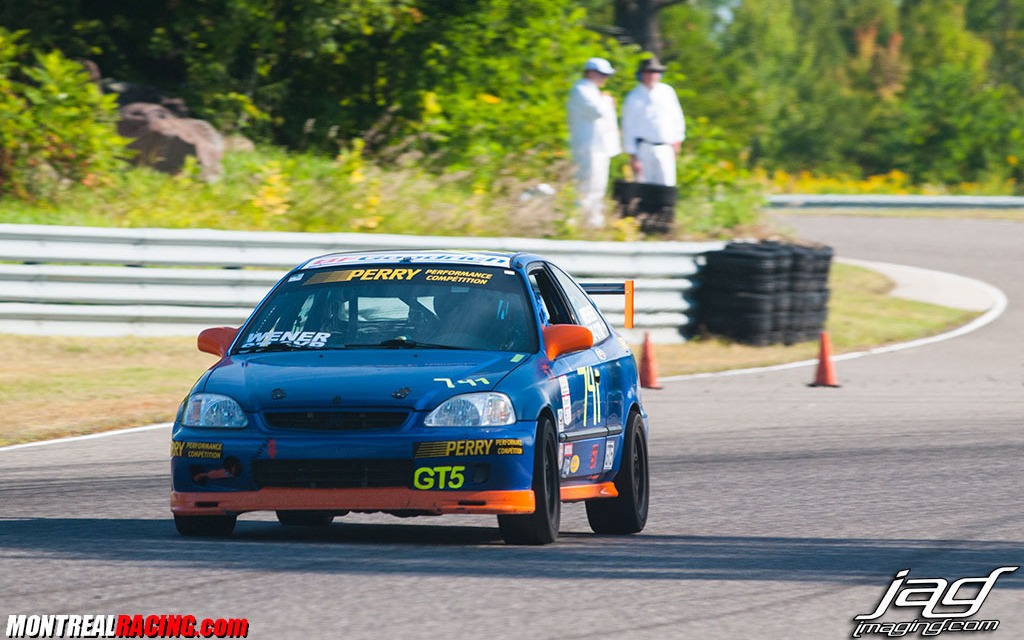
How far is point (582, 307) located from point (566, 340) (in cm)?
120

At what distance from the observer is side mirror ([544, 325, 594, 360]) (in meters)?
8.24

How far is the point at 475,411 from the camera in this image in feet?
25.0

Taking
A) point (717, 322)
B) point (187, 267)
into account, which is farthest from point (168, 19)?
point (717, 322)

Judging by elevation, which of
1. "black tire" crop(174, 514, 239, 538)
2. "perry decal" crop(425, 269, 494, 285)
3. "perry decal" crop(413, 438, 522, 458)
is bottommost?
"black tire" crop(174, 514, 239, 538)

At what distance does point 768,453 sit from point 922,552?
438cm

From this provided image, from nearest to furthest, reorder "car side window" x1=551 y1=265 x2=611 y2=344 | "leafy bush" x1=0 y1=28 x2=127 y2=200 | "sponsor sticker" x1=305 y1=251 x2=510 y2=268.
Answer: "sponsor sticker" x1=305 y1=251 x2=510 y2=268
"car side window" x1=551 y1=265 x2=611 y2=344
"leafy bush" x1=0 y1=28 x2=127 y2=200

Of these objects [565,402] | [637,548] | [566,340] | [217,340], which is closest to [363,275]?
[217,340]

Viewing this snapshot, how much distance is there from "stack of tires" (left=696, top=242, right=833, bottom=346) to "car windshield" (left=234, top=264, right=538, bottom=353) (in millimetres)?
10670

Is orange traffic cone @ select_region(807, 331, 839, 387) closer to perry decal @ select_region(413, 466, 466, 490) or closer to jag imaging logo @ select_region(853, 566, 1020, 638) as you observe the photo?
jag imaging logo @ select_region(853, 566, 1020, 638)

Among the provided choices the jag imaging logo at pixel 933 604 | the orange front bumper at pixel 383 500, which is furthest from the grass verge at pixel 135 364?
the jag imaging logo at pixel 933 604

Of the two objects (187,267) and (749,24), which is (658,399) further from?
(749,24)

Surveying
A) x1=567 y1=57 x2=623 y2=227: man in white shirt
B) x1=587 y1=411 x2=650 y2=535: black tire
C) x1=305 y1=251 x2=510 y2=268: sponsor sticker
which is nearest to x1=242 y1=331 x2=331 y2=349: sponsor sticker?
x1=305 y1=251 x2=510 y2=268: sponsor sticker

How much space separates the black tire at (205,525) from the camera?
795 cm

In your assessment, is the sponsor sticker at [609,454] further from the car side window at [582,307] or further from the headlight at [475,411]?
the headlight at [475,411]
